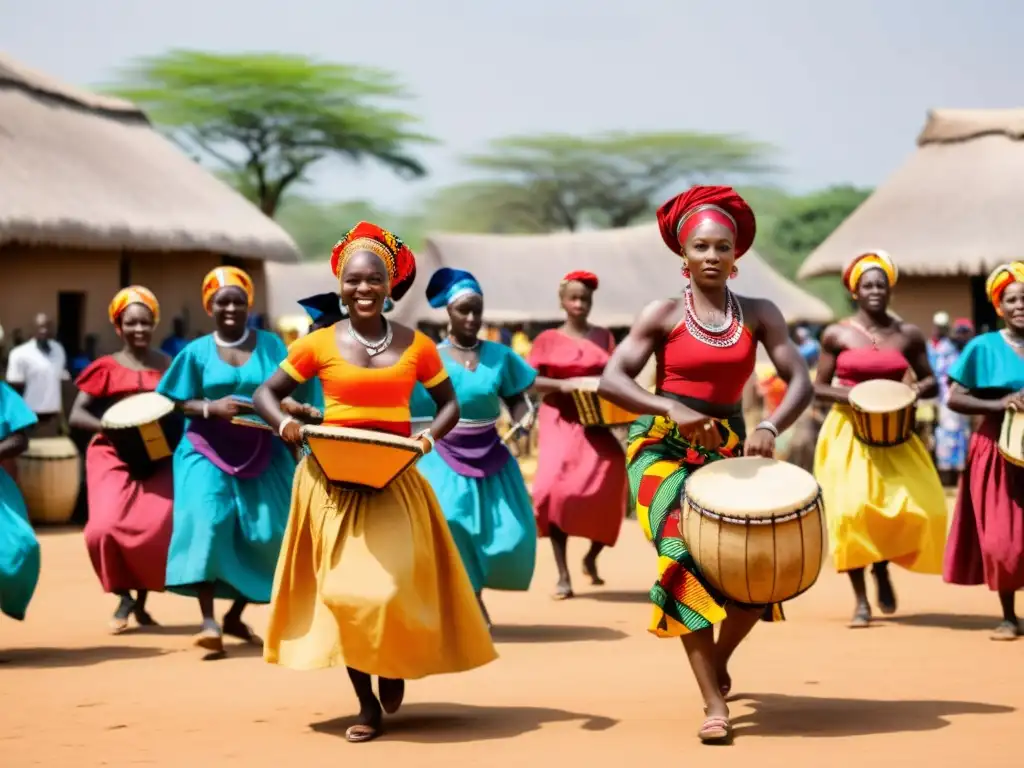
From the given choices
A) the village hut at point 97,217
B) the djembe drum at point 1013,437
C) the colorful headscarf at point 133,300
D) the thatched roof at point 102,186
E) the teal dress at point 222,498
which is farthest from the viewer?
the thatched roof at point 102,186

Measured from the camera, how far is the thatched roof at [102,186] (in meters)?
21.9

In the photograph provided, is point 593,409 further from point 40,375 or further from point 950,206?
point 950,206

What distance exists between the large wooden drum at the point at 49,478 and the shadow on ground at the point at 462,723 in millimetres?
11086

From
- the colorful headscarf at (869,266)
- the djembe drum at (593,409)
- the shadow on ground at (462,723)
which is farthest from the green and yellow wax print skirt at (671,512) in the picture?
the djembe drum at (593,409)

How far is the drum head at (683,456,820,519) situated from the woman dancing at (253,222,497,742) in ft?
3.61

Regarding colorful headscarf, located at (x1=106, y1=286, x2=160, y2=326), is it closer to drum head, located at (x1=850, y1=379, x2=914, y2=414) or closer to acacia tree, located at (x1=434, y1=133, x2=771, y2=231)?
drum head, located at (x1=850, y1=379, x2=914, y2=414)

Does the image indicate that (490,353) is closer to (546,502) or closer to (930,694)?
(546,502)

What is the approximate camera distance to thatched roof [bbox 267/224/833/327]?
132ft

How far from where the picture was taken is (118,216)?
74.8 ft

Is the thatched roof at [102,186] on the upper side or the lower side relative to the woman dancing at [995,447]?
upper

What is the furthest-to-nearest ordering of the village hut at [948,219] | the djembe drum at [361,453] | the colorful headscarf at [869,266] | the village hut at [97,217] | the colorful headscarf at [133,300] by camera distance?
the village hut at [948,219]
the village hut at [97,217]
the colorful headscarf at [133,300]
the colorful headscarf at [869,266]
the djembe drum at [361,453]

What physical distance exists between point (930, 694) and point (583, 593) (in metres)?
4.96

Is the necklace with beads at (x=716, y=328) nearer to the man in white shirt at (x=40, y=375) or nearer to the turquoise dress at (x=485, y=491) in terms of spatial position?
the turquoise dress at (x=485, y=491)

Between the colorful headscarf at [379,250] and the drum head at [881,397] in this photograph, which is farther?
the drum head at [881,397]
